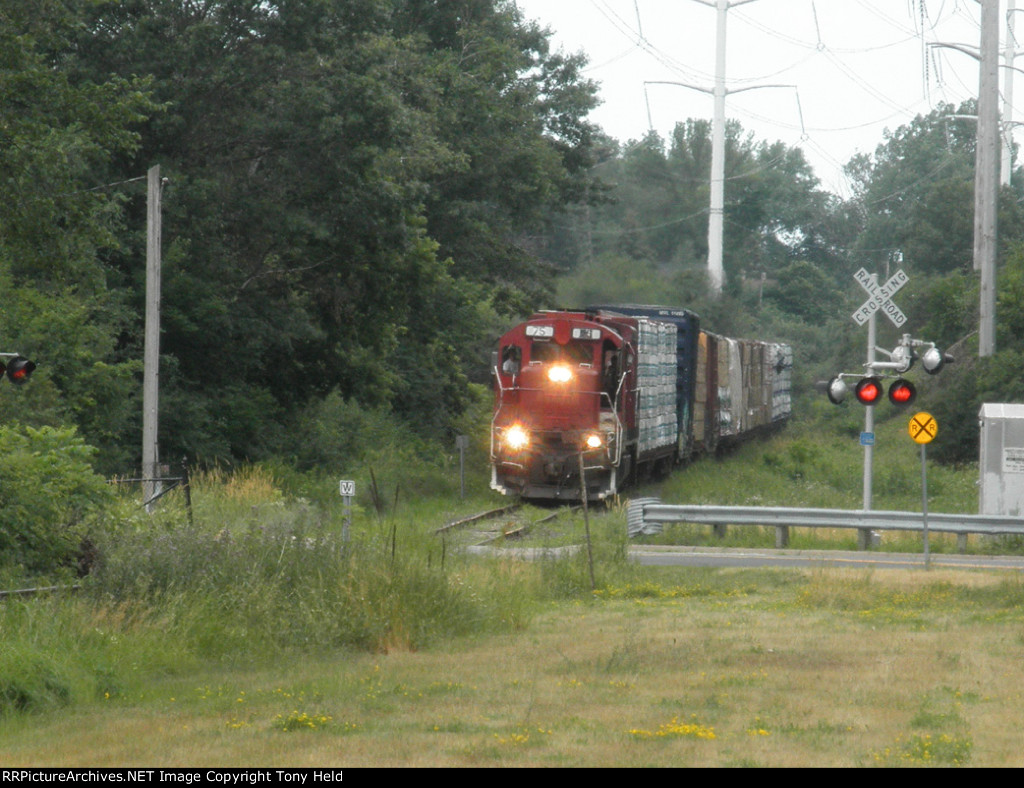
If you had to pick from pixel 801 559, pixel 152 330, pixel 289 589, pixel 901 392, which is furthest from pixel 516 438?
pixel 289 589

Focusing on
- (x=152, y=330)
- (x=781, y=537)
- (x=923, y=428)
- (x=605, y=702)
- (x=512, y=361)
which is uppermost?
(x=152, y=330)

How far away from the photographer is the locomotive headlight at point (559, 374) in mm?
27547

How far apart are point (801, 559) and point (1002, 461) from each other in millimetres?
5644

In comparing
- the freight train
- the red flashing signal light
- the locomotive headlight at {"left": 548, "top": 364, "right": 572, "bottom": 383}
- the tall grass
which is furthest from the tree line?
the red flashing signal light

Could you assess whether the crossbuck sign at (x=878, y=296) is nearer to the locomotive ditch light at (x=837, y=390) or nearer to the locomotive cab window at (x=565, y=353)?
the locomotive ditch light at (x=837, y=390)

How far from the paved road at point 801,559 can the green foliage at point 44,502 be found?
839cm

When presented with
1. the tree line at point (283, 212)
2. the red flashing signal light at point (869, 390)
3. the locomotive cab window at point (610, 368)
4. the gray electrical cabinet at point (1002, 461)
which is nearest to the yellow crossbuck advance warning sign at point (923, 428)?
the red flashing signal light at point (869, 390)

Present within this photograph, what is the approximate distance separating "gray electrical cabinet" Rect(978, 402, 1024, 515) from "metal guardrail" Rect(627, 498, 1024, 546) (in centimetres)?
154

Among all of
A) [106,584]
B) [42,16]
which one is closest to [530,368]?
[42,16]

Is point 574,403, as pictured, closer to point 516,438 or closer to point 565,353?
point 565,353

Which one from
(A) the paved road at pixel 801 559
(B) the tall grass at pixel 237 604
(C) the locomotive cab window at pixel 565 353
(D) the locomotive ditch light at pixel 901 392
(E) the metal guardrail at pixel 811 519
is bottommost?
(A) the paved road at pixel 801 559

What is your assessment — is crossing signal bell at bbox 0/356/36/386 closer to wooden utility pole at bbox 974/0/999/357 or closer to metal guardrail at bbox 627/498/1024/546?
metal guardrail at bbox 627/498/1024/546

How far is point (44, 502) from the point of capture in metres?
14.1
